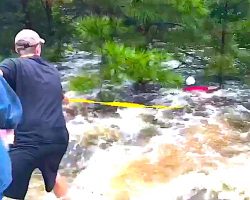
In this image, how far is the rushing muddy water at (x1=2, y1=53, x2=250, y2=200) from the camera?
14.8 feet

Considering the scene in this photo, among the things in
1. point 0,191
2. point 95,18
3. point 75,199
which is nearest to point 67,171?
point 75,199

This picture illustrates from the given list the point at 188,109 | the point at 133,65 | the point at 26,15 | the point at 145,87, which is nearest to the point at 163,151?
the point at 133,65

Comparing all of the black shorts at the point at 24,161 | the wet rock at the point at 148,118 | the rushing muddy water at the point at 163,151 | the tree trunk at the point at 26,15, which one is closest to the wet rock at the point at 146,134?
the rushing muddy water at the point at 163,151

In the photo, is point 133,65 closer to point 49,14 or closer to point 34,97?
point 49,14

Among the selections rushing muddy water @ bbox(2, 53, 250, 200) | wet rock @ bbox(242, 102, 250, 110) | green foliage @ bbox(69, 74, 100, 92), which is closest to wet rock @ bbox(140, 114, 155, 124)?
rushing muddy water @ bbox(2, 53, 250, 200)

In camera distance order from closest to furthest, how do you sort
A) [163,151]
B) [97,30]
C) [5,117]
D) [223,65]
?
[5,117], [163,151], [97,30], [223,65]

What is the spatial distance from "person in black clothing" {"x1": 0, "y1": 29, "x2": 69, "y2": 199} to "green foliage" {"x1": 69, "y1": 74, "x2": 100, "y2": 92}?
8.03ft

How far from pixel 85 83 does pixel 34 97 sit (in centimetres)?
262

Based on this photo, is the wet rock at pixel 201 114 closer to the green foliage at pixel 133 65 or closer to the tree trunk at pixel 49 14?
the green foliage at pixel 133 65

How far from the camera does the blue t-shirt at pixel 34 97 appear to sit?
3428 millimetres

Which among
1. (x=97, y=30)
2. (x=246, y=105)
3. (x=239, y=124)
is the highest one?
(x=97, y=30)

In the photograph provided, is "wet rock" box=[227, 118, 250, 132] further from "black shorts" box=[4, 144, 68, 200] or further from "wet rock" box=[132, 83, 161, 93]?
"black shorts" box=[4, 144, 68, 200]

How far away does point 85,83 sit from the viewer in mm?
6090

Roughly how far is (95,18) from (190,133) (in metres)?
1.60
